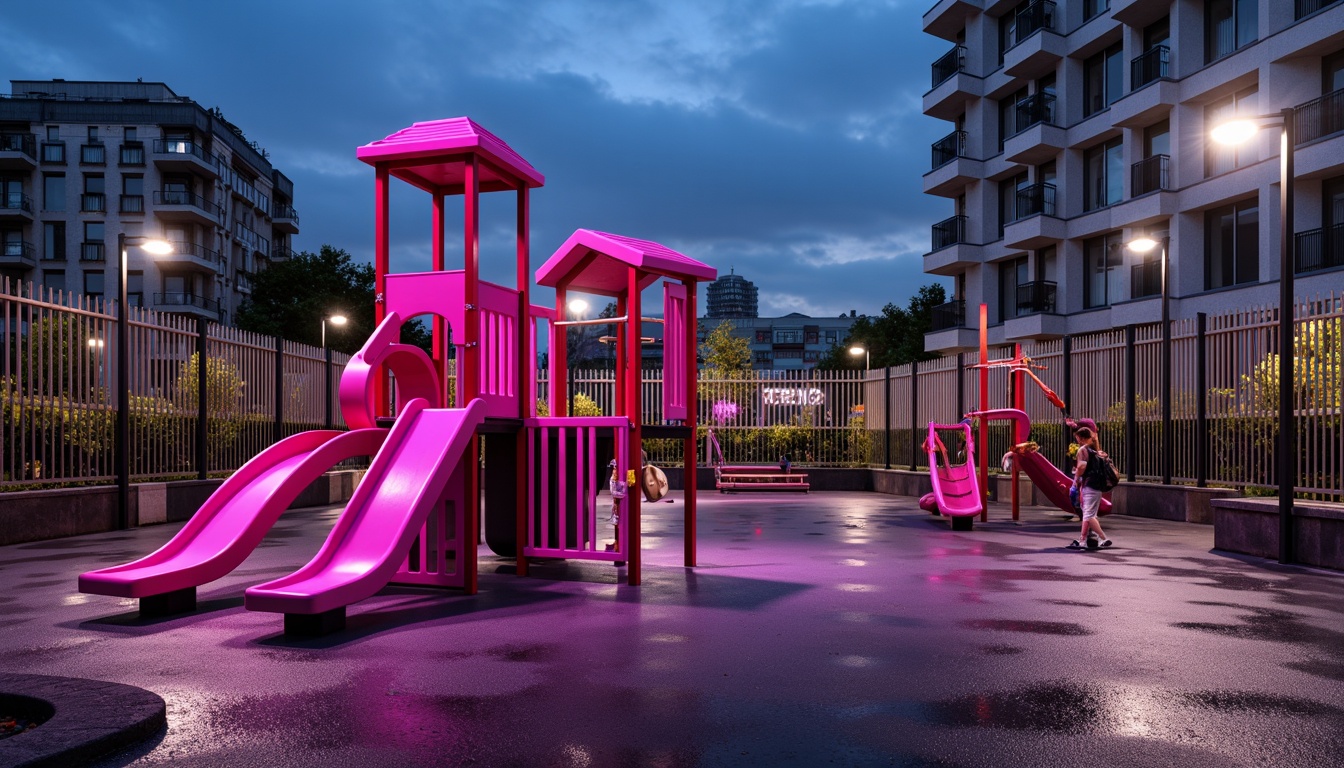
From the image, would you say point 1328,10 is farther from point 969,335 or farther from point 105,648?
point 105,648

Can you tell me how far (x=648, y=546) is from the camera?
40.7 ft

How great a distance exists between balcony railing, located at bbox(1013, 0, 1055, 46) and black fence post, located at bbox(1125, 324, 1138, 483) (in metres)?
19.7

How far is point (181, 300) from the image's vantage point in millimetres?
60281

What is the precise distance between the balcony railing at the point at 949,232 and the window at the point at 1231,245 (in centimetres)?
1160

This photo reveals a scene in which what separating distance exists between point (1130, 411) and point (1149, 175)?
52.3 feet

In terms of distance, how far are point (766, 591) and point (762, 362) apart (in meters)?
152

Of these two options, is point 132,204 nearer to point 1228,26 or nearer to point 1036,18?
point 1036,18

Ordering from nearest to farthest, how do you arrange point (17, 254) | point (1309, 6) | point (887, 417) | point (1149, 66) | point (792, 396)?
point (1309, 6), point (887, 417), point (792, 396), point (1149, 66), point (17, 254)

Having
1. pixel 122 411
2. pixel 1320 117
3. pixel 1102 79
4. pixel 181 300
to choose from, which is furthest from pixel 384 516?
pixel 181 300

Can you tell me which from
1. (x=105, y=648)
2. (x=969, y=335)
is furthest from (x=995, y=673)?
(x=969, y=335)

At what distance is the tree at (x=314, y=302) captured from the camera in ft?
198

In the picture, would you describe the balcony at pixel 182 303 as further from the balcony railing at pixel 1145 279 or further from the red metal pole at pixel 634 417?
the red metal pole at pixel 634 417

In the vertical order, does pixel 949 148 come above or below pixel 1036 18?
below

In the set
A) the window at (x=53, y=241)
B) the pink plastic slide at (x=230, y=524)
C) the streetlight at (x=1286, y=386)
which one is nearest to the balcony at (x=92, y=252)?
the window at (x=53, y=241)
